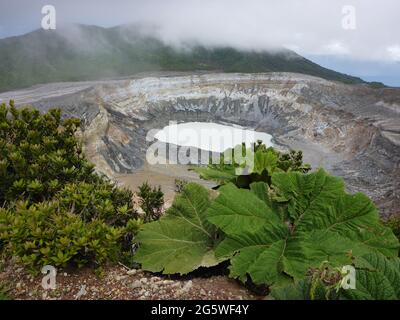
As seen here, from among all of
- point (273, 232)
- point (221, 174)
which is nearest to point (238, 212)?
point (273, 232)

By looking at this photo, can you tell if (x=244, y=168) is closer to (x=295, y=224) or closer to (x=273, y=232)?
(x=295, y=224)

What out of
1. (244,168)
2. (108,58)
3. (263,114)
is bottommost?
(263,114)

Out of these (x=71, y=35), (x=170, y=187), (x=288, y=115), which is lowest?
(x=170, y=187)

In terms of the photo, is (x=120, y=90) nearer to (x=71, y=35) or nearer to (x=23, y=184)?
(x=23, y=184)

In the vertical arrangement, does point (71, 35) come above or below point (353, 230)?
above

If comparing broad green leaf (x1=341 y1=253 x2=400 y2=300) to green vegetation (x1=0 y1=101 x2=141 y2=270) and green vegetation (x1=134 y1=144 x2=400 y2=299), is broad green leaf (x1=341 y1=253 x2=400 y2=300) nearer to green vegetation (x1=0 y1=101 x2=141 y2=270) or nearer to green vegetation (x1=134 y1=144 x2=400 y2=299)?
green vegetation (x1=134 y1=144 x2=400 y2=299)

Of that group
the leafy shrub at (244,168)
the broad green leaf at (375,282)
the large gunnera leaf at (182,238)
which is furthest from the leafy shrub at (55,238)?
the broad green leaf at (375,282)

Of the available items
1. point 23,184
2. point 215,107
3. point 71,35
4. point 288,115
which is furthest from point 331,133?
point 71,35
